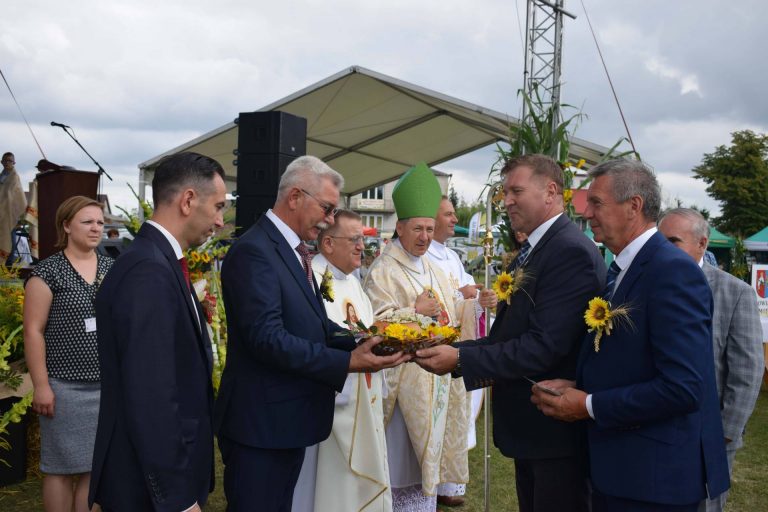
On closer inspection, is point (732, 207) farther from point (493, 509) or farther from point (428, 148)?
point (493, 509)

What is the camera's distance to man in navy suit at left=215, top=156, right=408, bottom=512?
8.50ft

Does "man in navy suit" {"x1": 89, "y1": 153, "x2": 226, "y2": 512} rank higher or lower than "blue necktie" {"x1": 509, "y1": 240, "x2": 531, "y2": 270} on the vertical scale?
lower

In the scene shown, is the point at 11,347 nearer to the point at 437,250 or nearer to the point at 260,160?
the point at 260,160

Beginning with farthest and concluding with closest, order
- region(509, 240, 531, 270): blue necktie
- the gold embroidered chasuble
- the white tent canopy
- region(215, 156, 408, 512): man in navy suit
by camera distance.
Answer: the white tent canopy < the gold embroidered chasuble < region(509, 240, 531, 270): blue necktie < region(215, 156, 408, 512): man in navy suit

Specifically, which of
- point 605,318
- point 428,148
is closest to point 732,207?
point 428,148

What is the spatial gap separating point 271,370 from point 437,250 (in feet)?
11.4

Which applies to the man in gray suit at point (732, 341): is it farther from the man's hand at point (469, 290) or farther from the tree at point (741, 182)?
the tree at point (741, 182)

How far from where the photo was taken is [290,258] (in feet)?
9.12

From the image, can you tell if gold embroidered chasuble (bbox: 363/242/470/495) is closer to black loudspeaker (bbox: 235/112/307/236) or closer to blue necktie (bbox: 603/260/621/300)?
black loudspeaker (bbox: 235/112/307/236)

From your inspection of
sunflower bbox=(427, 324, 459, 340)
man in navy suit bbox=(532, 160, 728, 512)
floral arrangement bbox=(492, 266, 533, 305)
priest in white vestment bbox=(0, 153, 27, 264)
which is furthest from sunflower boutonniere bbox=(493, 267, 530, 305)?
priest in white vestment bbox=(0, 153, 27, 264)

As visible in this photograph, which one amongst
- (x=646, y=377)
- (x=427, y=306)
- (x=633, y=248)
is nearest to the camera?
(x=646, y=377)

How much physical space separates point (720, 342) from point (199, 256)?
3.26m

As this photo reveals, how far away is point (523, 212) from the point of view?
9.82 feet

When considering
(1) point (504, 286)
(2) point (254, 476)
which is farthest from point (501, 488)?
(2) point (254, 476)
